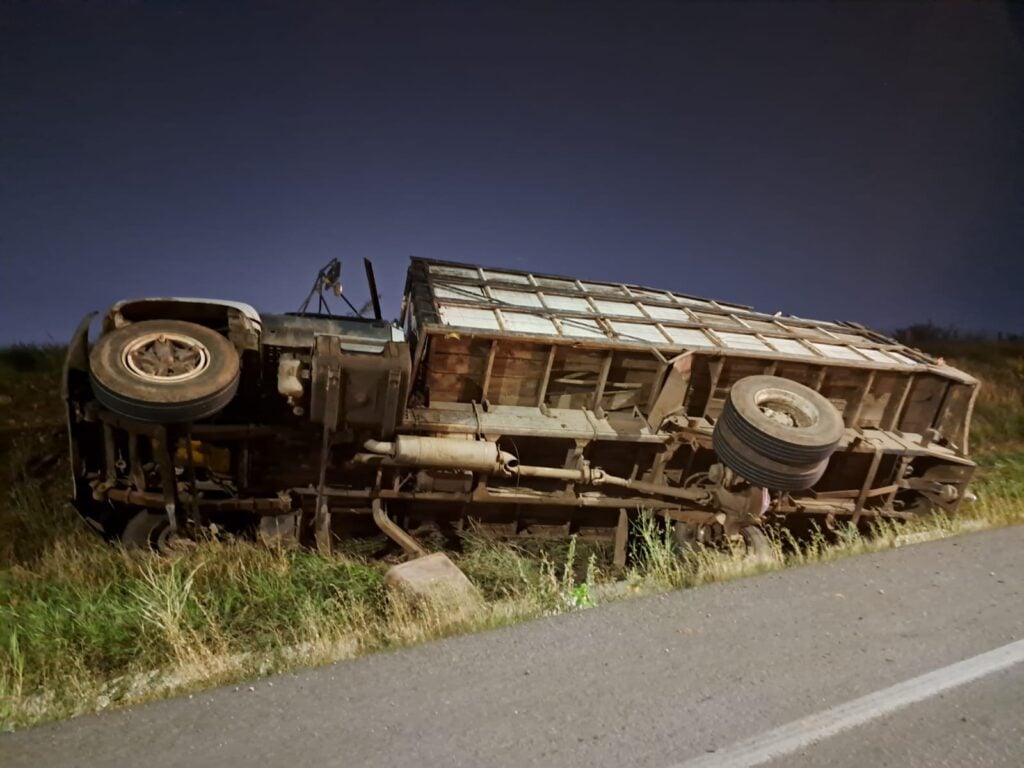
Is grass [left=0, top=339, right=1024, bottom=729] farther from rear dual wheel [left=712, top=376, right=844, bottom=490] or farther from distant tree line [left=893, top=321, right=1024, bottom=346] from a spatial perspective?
distant tree line [left=893, top=321, right=1024, bottom=346]

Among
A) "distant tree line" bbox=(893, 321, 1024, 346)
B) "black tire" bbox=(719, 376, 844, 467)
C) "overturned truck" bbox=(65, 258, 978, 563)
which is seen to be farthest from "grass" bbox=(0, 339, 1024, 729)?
"distant tree line" bbox=(893, 321, 1024, 346)

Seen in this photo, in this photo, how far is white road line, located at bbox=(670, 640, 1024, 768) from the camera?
2.00 metres

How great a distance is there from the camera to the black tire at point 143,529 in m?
4.31

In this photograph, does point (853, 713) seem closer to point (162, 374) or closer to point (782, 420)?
point (782, 420)

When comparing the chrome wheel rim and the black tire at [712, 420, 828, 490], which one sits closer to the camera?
the chrome wheel rim

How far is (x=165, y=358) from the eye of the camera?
3.82 meters

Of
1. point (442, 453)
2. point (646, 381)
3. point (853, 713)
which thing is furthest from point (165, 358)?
point (853, 713)

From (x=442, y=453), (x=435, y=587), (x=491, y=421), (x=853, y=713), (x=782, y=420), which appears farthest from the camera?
(x=782, y=420)

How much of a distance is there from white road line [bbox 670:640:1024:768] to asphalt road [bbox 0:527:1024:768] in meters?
0.01

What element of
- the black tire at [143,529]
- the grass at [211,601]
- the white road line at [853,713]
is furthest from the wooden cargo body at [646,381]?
the white road line at [853,713]

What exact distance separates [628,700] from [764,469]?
297 centimetres

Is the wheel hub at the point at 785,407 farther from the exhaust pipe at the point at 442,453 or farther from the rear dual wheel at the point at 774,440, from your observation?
the exhaust pipe at the point at 442,453

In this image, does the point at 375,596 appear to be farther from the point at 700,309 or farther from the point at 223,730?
the point at 700,309

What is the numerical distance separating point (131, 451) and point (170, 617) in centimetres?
176
